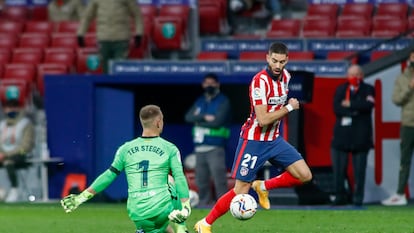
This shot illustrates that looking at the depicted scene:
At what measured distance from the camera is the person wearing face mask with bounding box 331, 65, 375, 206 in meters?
16.8

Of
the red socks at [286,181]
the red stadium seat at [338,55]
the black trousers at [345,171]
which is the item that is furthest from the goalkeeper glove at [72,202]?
the red stadium seat at [338,55]

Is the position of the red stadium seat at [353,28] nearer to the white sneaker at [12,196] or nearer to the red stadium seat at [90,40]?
the red stadium seat at [90,40]

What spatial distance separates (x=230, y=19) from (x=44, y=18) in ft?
11.9

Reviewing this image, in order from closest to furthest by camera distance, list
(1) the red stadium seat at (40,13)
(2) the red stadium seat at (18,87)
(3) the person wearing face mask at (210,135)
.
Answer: (3) the person wearing face mask at (210,135) → (2) the red stadium seat at (18,87) → (1) the red stadium seat at (40,13)

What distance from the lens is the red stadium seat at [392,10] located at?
2106 cm

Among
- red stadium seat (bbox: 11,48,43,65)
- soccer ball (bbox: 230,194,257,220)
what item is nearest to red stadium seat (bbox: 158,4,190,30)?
red stadium seat (bbox: 11,48,43,65)

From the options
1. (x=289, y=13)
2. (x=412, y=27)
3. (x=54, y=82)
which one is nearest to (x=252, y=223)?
(x=54, y=82)

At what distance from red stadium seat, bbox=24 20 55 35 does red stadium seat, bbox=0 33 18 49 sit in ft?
1.16

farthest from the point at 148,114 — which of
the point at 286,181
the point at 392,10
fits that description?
the point at 392,10

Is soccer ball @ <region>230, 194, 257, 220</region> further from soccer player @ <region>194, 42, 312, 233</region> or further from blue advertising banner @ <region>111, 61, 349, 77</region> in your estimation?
blue advertising banner @ <region>111, 61, 349, 77</region>

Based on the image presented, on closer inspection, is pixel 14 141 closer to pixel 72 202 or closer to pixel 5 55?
pixel 5 55

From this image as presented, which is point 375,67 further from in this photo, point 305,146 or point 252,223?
point 252,223

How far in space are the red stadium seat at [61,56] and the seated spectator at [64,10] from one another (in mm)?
1250

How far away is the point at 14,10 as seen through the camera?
23.6 meters
